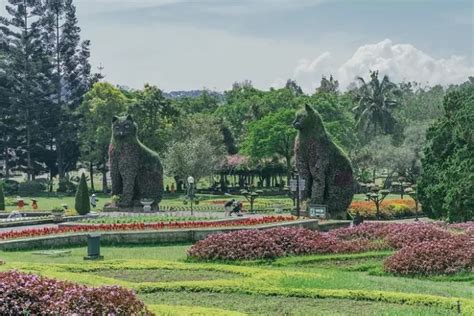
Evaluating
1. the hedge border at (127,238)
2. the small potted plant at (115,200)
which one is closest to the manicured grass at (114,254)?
the hedge border at (127,238)

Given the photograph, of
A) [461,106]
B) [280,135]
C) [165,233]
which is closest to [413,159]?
[280,135]

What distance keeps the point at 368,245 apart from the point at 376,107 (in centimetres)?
6383

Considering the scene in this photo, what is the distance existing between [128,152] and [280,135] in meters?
25.7

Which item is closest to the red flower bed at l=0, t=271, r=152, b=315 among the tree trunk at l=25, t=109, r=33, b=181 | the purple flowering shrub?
the purple flowering shrub

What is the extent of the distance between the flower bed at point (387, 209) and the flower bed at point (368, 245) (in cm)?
1498

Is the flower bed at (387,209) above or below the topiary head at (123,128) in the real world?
below

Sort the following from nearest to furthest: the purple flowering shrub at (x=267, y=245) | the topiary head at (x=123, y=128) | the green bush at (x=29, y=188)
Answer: the purple flowering shrub at (x=267, y=245), the topiary head at (x=123, y=128), the green bush at (x=29, y=188)

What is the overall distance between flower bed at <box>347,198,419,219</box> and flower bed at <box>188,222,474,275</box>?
1498cm

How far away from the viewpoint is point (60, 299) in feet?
29.3

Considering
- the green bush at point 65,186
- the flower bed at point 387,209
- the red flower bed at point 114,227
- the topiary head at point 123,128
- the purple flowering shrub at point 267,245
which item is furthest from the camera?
the green bush at point 65,186

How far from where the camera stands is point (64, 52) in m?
75.9

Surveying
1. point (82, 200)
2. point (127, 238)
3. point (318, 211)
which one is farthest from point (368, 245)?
point (82, 200)

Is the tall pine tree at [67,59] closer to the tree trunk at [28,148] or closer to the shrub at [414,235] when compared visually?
the tree trunk at [28,148]

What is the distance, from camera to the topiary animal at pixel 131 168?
37.7 m
